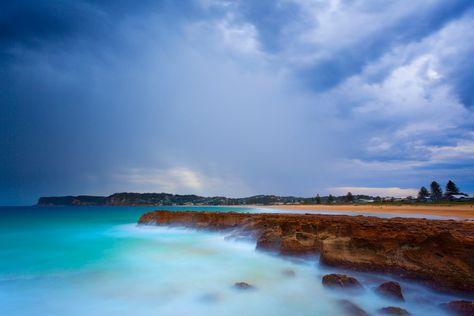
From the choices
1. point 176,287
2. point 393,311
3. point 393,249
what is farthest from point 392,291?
point 176,287

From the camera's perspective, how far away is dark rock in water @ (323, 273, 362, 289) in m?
6.51

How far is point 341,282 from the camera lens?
664cm

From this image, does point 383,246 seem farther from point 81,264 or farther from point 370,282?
point 81,264

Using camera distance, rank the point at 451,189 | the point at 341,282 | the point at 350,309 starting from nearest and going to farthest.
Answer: the point at 350,309, the point at 341,282, the point at 451,189

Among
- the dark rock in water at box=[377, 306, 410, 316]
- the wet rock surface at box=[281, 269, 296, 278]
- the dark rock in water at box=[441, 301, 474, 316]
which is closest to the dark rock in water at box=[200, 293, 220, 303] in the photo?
the wet rock surface at box=[281, 269, 296, 278]

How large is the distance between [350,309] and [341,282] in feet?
3.49

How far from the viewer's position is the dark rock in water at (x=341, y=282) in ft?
21.4

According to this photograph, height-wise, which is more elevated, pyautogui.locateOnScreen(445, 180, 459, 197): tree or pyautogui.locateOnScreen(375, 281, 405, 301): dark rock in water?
pyautogui.locateOnScreen(445, 180, 459, 197): tree

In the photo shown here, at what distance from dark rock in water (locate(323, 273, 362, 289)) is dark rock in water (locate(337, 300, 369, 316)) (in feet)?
1.94

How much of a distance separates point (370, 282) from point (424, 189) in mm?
98889

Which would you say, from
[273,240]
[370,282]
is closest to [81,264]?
[273,240]

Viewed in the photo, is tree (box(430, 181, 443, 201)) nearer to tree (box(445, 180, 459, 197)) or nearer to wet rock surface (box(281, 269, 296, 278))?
tree (box(445, 180, 459, 197))

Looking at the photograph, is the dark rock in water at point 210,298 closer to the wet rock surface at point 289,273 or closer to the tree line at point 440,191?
the wet rock surface at point 289,273

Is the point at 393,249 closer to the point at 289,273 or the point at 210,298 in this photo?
the point at 289,273
